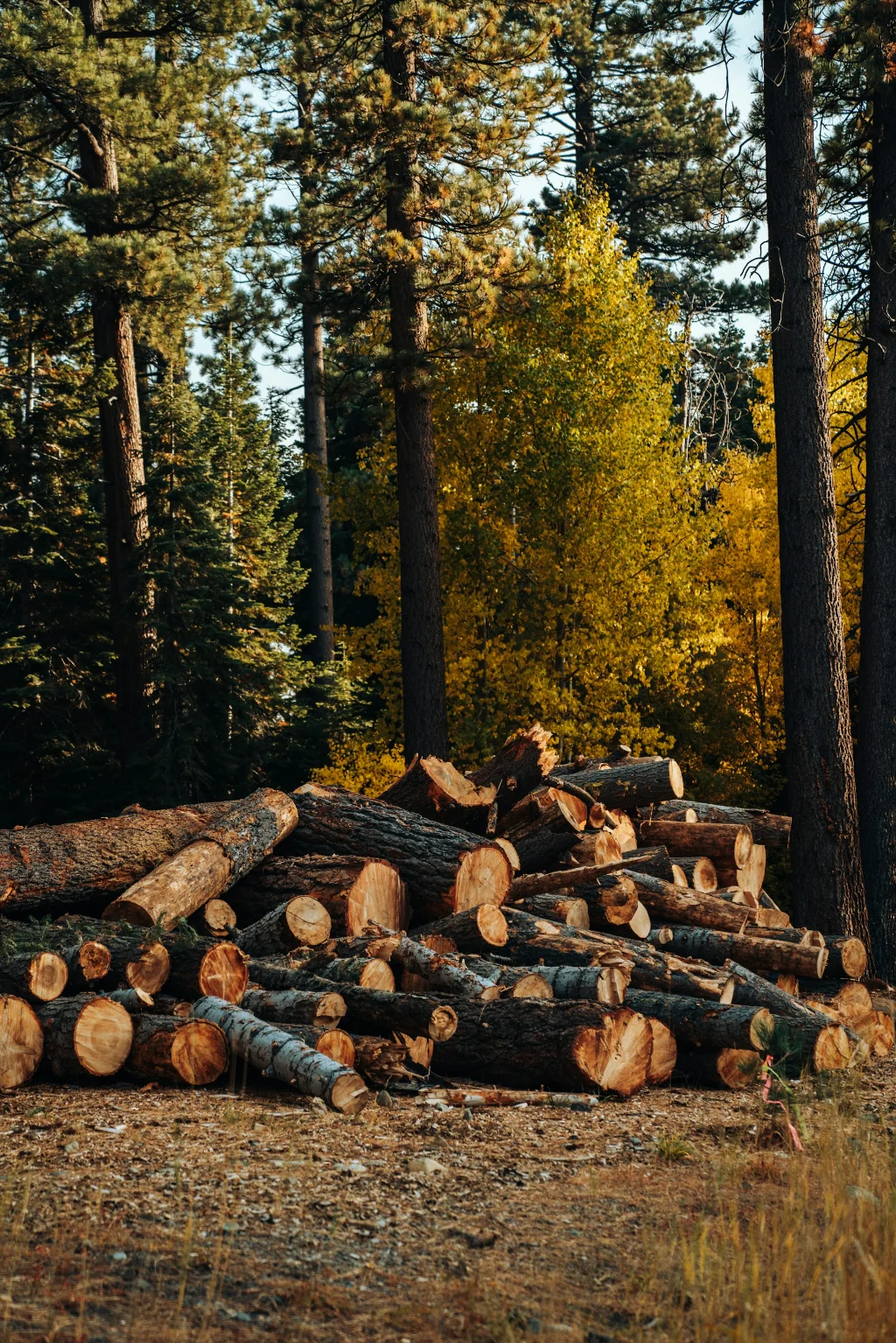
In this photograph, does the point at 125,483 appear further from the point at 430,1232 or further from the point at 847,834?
the point at 430,1232

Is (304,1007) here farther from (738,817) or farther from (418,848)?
(738,817)

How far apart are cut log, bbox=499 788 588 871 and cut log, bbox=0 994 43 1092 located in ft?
12.2

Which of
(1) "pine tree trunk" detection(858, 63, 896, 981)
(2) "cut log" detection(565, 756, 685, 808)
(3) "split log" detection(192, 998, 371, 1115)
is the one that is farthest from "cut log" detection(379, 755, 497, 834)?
(1) "pine tree trunk" detection(858, 63, 896, 981)

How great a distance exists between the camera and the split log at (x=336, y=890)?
7441 millimetres

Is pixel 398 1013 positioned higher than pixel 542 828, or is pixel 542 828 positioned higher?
pixel 542 828

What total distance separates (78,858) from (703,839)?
486 cm

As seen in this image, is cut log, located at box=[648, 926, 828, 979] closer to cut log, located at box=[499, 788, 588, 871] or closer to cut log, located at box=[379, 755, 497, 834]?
cut log, located at box=[499, 788, 588, 871]

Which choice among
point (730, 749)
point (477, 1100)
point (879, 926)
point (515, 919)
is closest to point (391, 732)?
point (730, 749)

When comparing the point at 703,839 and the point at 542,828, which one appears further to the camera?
the point at 703,839

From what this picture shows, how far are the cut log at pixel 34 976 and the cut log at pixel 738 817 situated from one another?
17.6 ft

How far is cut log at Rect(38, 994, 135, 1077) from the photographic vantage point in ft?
19.2

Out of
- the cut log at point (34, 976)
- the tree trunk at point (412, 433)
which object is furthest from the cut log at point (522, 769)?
the tree trunk at point (412, 433)

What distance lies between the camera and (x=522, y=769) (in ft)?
30.4

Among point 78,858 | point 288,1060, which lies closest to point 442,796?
point 78,858
